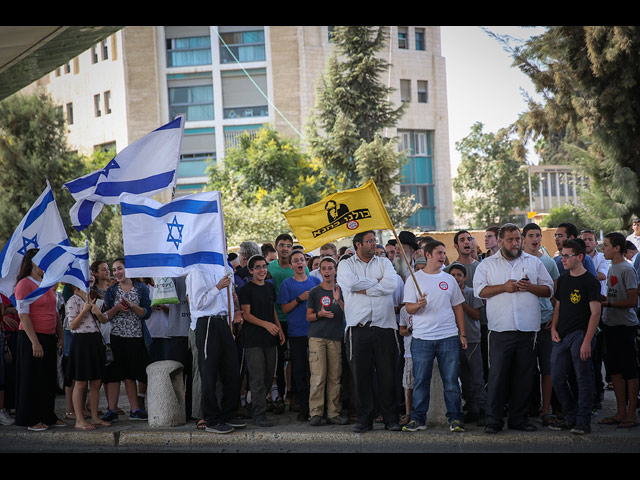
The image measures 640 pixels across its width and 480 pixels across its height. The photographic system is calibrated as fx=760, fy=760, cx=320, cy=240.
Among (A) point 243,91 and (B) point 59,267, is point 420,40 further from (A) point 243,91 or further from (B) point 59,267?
(B) point 59,267

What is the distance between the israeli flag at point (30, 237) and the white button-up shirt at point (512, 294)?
5.53 metres

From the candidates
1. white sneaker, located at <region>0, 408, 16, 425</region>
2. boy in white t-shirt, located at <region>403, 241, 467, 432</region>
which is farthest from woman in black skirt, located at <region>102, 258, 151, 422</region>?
boy in white t-shirt, located at <region>403, 241, 467, 432</region>

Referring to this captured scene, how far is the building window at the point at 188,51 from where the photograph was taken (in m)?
49.2

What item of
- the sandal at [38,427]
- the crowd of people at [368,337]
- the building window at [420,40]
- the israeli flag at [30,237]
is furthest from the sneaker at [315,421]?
the building window at [420,40]

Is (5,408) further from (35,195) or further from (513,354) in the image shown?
(35,195)

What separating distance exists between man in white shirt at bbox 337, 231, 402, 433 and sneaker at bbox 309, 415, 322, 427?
0.61 m

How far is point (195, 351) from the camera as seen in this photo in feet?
31.4

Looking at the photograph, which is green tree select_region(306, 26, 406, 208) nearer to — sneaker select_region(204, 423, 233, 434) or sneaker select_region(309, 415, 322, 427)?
sneaker select_region(309, 415, 322, 427)

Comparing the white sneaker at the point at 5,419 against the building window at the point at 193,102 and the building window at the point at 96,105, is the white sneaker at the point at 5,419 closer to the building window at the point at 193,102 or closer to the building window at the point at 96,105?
the building window at the point at 193,102

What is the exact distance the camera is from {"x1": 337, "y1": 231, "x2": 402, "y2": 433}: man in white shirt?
362 inches

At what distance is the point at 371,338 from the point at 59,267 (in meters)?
4.08

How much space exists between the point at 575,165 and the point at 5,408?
16667 millimetres

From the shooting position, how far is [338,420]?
9711 mm
